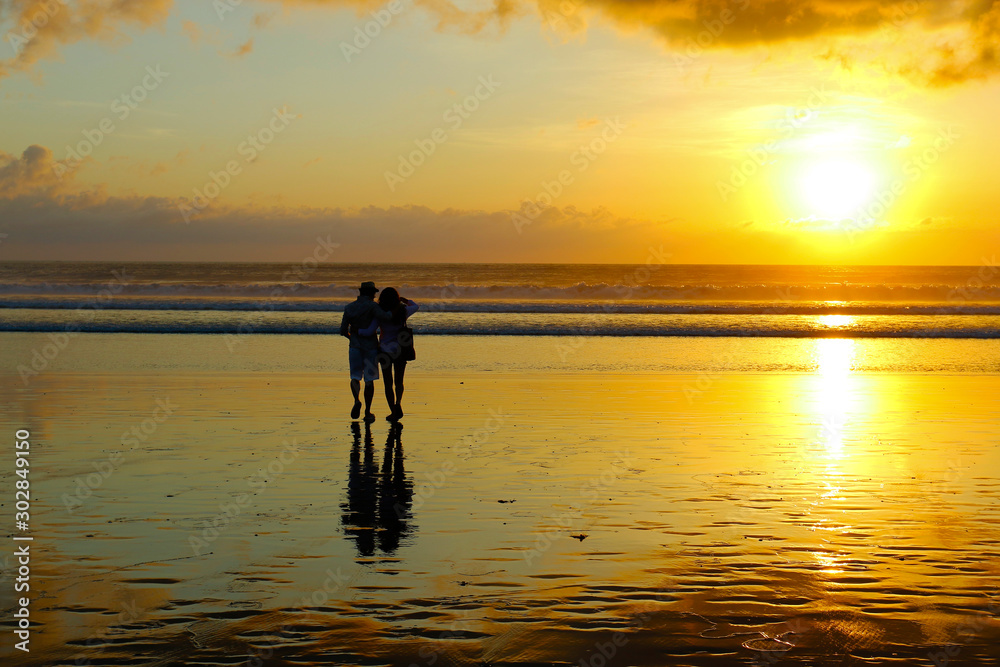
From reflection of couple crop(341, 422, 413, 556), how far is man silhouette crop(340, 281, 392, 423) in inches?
83.6

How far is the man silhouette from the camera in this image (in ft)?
39.8

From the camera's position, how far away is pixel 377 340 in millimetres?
12484

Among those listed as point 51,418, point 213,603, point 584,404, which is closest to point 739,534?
point 213,603

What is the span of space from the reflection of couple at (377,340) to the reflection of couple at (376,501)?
6.92ft

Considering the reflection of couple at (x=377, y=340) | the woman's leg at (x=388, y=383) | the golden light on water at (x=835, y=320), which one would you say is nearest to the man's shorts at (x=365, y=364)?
the reflection of couple at (x=377, y=340)

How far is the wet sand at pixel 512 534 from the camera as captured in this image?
4.52 metres

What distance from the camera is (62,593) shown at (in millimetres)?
5129

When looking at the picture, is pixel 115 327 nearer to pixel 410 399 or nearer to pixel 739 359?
pixel 410 399

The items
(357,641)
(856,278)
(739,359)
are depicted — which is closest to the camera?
(357,641)

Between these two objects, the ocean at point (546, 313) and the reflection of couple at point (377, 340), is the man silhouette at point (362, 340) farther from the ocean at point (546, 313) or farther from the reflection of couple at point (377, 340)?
the ocean at point (546, 313)

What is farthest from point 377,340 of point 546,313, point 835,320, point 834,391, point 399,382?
point 835,320

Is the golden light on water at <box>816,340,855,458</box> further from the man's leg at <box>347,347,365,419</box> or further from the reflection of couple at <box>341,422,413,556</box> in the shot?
the man's leg at <box>347,347,365,419</box>

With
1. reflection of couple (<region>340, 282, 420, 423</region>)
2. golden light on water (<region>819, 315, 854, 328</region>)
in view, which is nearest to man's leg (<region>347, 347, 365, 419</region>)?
reflection of couple (<region>340, 282, 420, 423</region>)

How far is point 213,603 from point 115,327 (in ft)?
82.2
